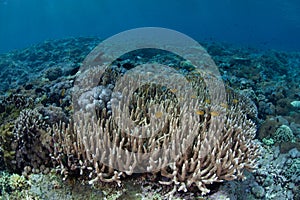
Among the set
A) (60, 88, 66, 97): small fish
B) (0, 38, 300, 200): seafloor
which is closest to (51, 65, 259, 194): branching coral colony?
Result: (0, 38, 300, 200): seafloor

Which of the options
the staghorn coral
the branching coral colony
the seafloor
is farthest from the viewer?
the staghorn coral

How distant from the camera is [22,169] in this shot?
396cm

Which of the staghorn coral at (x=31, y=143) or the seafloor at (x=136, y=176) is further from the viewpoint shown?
the staghorn coral at (x=31, y=143)

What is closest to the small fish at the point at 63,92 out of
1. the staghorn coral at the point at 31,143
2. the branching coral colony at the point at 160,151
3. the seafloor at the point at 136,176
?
the seafloor at the point at 136,176

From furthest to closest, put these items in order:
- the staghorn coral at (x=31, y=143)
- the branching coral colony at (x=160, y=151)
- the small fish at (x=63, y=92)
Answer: the small fish at (x=63, y=92) → the staghorn coral at (x=31, y=143) → the branching coral colony at (x=160, y=151)

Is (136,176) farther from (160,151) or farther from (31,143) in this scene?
(31,143)

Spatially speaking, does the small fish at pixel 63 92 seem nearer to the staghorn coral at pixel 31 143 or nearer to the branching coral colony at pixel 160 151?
the staghorn coral at pixel 31 143

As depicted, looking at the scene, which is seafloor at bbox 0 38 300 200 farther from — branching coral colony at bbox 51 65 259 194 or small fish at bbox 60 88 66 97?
branching coral colony at bbox 51 65 259 194

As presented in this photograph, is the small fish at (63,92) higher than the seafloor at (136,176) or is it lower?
higher

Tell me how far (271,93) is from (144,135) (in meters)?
8.42

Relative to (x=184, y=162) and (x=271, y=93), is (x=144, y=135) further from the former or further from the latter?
(x=271, y=93)

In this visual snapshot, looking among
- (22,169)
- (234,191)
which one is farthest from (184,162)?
(22,169)

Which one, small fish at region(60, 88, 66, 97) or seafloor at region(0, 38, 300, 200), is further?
small fish at region(60, 88, 66, 97)

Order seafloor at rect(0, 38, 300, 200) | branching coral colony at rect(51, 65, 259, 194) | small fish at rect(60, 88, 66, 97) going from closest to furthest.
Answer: branching coral colony at rect(51, 65, 259, 194)
seafloor at rect(0, 38, 300, 200)
small fish at rect(60, 88, 66, 97)
